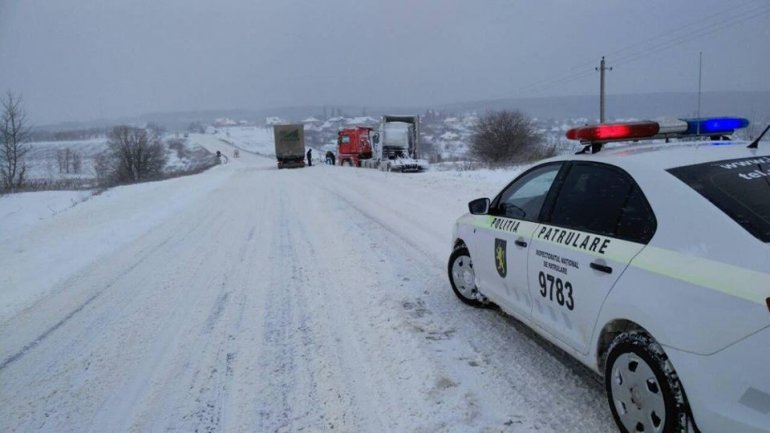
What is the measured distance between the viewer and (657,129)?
3.44 meters

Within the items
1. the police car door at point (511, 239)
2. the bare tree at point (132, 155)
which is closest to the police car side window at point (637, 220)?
the police car door at point (511, 239)

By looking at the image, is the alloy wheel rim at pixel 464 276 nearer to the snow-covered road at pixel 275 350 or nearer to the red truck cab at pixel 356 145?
the snow-covered road at pixel 275 350

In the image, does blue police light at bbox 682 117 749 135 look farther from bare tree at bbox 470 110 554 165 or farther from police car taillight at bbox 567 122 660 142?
bare tree at bbox 470 110 554 165

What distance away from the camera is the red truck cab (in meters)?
38.7

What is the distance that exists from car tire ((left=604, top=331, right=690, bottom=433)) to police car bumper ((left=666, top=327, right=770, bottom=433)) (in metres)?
0.09

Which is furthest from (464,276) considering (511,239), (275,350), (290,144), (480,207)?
(290,144)

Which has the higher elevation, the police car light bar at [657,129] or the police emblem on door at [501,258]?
the police car light bar at [657,129]

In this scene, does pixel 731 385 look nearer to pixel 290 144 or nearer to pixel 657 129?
pixel 657 129

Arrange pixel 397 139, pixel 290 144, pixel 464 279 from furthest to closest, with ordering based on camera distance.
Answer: pixel 290 144, pixel 397 139, pixel 464 279

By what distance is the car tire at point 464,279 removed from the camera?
5055 millimetres

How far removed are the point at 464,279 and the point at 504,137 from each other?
111 feet

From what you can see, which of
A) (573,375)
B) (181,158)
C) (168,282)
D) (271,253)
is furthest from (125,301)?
(181,158)

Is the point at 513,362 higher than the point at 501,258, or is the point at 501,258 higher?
the point at 501,258

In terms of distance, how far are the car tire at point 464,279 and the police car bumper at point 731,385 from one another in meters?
2.72
